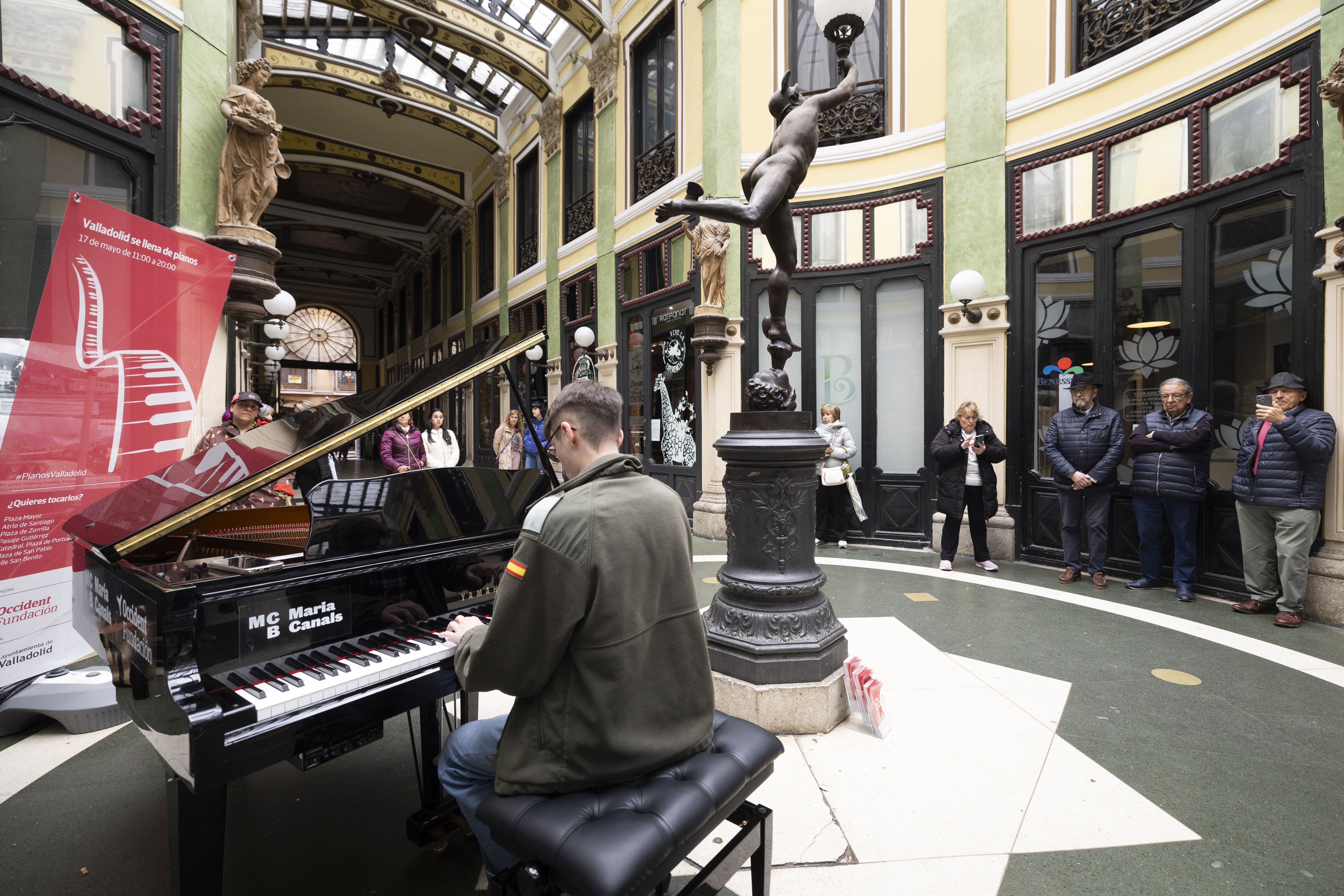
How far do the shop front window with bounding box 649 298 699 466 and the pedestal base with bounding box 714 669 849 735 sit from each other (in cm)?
607

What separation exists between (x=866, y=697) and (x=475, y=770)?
192cm

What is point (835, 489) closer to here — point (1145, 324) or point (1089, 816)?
point (1145, 324)

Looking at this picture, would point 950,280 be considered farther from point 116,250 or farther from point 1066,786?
point 116,250

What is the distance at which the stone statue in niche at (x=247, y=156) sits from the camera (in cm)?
577

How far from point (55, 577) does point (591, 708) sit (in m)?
3.47

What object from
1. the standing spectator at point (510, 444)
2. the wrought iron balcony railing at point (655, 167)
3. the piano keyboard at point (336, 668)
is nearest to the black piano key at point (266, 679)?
the piano keyboard at point (336, 668)

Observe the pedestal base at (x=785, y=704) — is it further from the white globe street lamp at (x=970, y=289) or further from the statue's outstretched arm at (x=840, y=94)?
the white globe street lamp at (x=970, y=289)

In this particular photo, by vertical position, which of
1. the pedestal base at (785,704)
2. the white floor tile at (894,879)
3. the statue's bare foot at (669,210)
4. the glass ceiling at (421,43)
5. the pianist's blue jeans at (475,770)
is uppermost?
the glass ceiling at (421,43)

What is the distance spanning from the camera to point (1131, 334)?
604 cm

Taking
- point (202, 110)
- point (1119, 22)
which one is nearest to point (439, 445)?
point (202, 110)

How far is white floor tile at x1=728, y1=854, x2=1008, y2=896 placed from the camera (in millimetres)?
1964

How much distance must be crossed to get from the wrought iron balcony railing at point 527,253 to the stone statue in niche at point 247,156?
7.66 m

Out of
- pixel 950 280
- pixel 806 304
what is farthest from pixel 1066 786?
pixel 806 304

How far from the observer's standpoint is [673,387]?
951 cm
